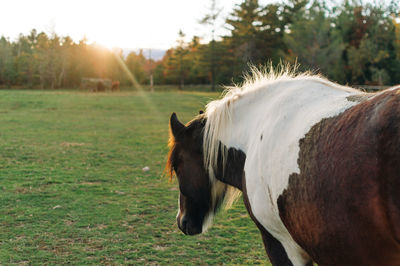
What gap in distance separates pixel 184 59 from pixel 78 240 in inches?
2035

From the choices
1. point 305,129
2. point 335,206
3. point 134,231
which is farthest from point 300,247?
point 134,231

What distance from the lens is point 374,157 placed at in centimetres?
124

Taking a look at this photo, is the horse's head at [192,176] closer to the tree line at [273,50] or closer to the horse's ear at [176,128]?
the horse's ear at [176,128]

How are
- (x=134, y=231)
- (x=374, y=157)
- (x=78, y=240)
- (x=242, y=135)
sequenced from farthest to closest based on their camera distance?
(x=134, y=231) → (x=78, y=240) → (x=242, y=135) → (x=374, y=157)

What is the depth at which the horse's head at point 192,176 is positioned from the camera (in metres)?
2.57

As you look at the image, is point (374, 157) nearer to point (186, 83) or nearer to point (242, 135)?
point (242, 135)

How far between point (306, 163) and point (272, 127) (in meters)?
0.40

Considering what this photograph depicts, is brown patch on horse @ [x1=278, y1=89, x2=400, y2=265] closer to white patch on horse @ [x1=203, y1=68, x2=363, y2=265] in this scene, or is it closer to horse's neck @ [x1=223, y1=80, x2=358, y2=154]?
white patch on horse @ [x1=203, y1=68, x2=363, y2=265]

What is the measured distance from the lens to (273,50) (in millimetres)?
39875

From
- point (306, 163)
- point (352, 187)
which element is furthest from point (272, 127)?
point (352, 187)

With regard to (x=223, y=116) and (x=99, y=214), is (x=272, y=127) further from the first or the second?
(x=99, y=214)

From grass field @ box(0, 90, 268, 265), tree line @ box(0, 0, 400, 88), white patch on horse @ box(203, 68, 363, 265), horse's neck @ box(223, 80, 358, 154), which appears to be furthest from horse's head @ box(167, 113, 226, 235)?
tree line @ box(0, 0, 400, 88)

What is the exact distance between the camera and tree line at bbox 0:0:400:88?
3244 centimetres

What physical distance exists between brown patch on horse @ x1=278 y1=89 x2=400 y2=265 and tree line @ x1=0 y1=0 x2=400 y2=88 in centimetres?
1794
